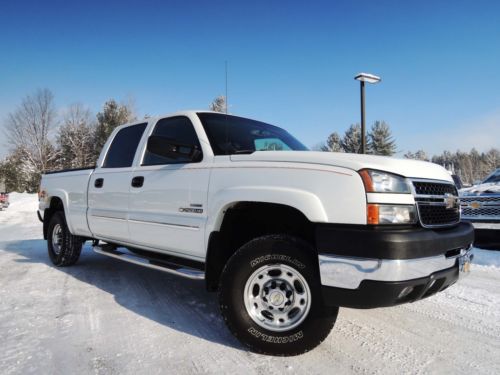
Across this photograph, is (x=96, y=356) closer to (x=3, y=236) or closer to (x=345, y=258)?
(x=345, y=258)

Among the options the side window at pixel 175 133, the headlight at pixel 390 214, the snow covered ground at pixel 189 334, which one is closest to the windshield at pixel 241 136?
the side window at pixel 175 133

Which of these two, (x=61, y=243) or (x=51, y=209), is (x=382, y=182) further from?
(x=51, y=209)

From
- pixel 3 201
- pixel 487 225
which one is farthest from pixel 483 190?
pixel 3 201

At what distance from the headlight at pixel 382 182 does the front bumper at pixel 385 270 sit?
0.27m

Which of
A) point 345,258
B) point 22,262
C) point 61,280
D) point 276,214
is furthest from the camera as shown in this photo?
point 22,262

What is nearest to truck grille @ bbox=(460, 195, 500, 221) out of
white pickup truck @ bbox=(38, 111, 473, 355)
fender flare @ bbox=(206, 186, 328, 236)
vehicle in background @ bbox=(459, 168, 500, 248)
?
vehicle in background @ bbox=(459, 168, 500, 248)

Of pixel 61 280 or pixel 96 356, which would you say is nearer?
pixel 96 356

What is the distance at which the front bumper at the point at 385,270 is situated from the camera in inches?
88.9

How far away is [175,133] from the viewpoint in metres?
3.94

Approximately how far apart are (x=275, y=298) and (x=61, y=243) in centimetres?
420

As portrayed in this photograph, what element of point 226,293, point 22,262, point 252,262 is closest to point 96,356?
point 226,293

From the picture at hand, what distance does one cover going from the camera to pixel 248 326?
2.70 m

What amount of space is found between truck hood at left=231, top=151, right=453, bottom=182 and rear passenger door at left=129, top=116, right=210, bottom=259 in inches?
25.4

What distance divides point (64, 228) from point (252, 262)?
3.93 meters
